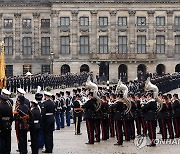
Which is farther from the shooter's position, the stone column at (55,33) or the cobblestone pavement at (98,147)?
the stone column at (55,33)

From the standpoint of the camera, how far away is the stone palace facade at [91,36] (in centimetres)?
7800

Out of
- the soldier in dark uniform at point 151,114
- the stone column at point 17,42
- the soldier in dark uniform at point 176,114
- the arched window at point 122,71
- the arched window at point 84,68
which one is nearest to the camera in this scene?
the soldier in dark uniform at point 151,114

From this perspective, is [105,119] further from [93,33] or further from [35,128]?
[93,33]

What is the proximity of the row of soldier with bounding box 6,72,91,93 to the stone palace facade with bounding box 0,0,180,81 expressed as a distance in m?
8.55

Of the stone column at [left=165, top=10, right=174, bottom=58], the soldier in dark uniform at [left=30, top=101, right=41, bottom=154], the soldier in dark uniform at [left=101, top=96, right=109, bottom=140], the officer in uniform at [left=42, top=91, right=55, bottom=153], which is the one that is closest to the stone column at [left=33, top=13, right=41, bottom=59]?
the stone column at [left=165, top=10, right=174, bottom=58]

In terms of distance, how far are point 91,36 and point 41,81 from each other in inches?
816

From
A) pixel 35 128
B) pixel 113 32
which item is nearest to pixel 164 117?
pixel 35 128

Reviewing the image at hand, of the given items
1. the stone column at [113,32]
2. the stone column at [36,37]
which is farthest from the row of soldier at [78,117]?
the stone column at [36,37]

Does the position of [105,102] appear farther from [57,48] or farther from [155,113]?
[57,48]

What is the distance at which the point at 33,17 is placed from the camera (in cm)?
7962

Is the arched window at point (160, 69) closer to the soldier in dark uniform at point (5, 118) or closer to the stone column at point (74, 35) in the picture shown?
the stone column at point (74, 35)

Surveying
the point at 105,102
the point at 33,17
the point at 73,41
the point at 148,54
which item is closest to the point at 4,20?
the point at 33,17

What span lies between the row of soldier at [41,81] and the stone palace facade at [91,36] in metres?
8.55

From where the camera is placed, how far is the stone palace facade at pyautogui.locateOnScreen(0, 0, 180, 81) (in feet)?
256
